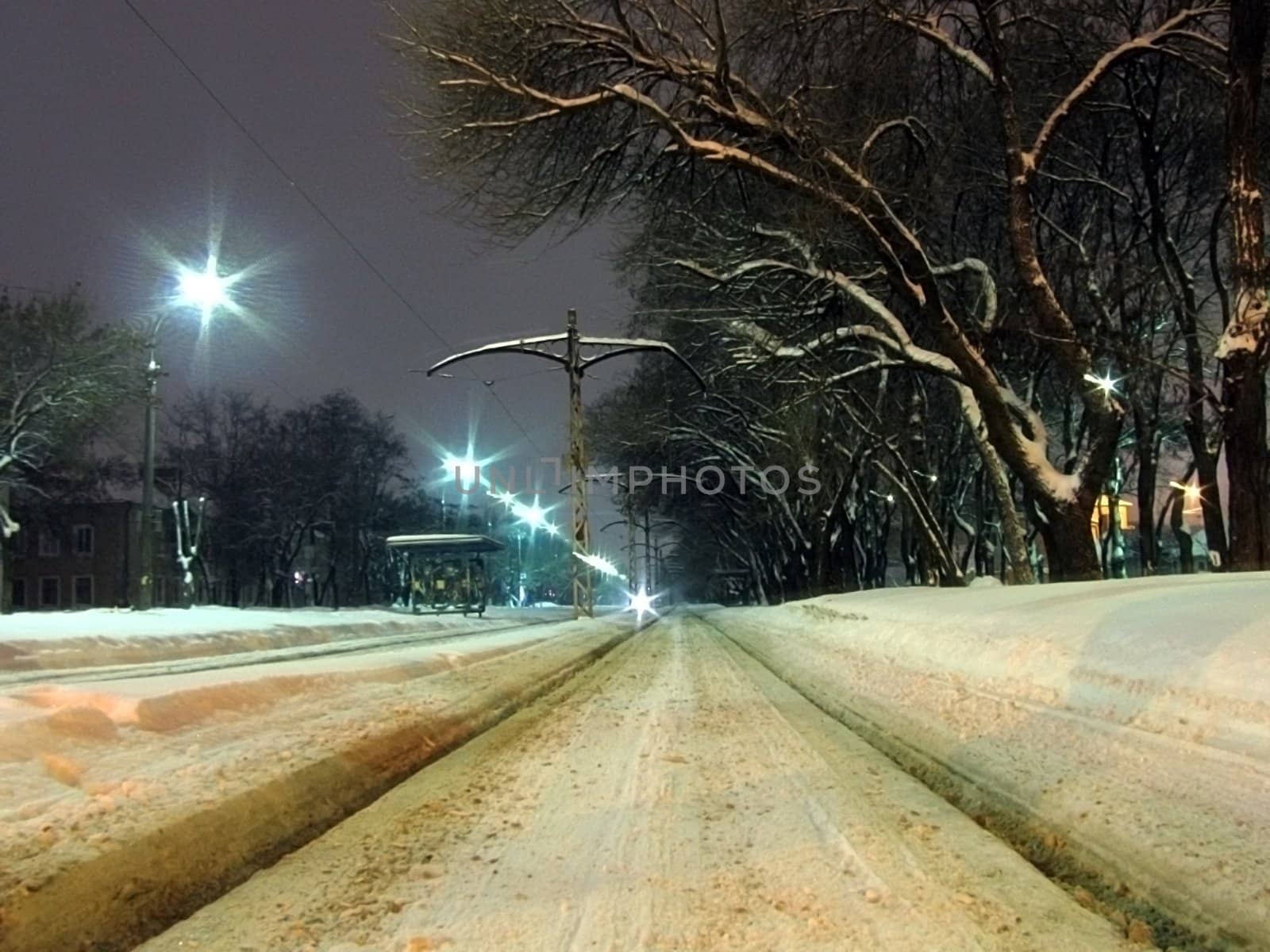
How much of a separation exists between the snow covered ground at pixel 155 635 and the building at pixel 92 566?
4522 cm

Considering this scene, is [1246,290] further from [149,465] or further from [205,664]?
[149,465]

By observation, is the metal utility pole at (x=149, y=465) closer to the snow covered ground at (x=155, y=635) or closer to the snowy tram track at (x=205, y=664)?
the snow covered ground at (x=155, y=635)

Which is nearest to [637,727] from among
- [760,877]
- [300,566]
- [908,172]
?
[760,877]

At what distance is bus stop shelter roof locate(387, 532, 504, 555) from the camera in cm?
3045

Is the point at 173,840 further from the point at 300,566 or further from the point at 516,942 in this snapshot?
the point at 300,566

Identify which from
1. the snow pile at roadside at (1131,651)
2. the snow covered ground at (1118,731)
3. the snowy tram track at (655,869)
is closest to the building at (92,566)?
the snow pile at roadside at (1131,651)

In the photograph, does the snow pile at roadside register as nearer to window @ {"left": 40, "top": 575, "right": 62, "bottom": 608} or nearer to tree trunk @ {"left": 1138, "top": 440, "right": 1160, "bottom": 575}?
tree trunk @ {"left": 1138, "top": 440, "right": 1160, "bottom": 575}

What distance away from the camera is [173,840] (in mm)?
4086

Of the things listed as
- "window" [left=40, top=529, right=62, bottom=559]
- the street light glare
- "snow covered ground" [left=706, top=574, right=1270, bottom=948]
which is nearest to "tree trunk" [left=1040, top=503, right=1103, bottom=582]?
"snow covered ground" [left=706, top=574, right=1270, bottom=948]

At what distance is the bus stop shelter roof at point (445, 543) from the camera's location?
30453mm

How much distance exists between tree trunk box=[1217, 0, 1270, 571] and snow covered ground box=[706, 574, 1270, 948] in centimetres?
316

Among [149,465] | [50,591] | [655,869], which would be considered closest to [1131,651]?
[655,869]

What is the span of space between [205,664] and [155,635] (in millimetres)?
4577

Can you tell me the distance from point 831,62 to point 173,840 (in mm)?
13718
